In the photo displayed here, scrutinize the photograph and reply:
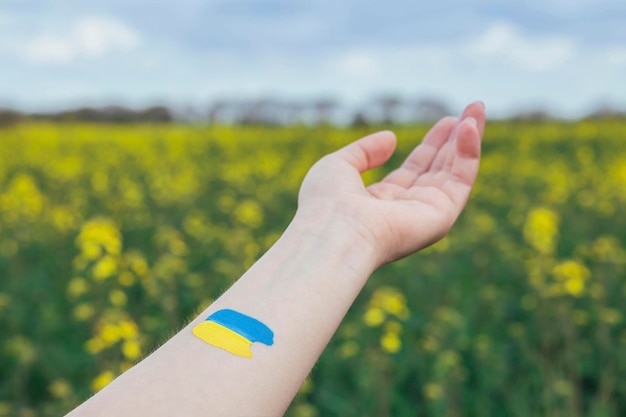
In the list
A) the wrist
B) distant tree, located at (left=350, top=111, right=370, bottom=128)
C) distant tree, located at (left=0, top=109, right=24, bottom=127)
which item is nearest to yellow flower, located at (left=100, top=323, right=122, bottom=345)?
the wrist

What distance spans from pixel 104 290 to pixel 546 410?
182 centimetres

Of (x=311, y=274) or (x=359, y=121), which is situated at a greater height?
(x=311, y=274)

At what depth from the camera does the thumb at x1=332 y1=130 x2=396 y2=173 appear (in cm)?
158

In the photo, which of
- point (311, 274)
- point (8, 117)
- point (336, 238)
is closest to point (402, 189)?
point (336, 238)

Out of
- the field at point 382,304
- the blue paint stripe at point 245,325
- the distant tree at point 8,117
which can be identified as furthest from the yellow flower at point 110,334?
the distant tree at point 8,117

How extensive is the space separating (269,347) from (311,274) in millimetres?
158

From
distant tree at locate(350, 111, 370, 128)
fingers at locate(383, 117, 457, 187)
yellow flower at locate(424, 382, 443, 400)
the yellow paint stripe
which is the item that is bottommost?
distant tree at locate(350, 111, 370, 128)

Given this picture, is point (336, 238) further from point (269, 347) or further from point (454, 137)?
point (454, 137)

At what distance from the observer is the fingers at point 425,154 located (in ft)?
5.49

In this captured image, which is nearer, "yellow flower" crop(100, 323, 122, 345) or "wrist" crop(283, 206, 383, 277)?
"wrist" crop(283, 206, 383, 277)

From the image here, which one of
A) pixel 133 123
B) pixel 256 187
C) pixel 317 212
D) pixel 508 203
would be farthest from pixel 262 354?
pixel 133 123

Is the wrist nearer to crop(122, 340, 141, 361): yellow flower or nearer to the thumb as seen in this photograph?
the thumb

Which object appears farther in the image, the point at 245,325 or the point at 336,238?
the point at 336,238

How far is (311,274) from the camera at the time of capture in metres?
1.20
